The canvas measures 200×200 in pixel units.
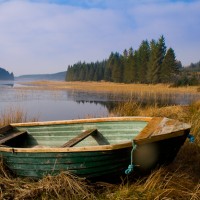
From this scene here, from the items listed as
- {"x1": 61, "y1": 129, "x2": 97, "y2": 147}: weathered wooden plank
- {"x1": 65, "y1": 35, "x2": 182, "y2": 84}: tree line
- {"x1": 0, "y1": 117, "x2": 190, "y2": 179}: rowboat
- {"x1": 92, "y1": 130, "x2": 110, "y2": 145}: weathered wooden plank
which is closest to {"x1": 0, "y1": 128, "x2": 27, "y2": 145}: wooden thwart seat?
{"x1": 0, "y1": 117, "x2": 190, "y2": 179}: rowboat

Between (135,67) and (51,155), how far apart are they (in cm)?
5666

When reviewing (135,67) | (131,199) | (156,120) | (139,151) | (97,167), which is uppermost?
(135,67)

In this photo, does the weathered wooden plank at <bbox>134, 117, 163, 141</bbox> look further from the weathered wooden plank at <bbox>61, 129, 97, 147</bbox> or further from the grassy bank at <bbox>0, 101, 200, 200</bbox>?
the weathered wooden plank at <bbox>61, 129, 97, 147</bbox>

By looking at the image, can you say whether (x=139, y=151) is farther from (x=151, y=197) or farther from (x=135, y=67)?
(x=135, y=67)

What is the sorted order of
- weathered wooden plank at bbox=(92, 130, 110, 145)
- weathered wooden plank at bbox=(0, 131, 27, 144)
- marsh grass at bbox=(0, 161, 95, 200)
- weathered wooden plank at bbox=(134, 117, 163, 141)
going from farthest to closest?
weathered wooden plank at bbox=(92, 130, 110, 145), weathered wooden plank at bbox=(0, 131, 27, 144), marsh grass at bbox=(0, 161, 95, 200), weathered wooden plank at bbox=(134, 117, 163, 141)

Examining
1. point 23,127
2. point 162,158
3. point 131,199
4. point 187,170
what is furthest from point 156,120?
point 23,127

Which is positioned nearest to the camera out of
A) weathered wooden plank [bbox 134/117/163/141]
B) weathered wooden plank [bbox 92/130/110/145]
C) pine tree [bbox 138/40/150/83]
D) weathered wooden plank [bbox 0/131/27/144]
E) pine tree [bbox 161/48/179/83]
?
weathered wooden plank [bbox 134/117/163/141]

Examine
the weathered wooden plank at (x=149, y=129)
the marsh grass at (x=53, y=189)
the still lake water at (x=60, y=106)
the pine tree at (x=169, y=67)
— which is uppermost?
the pine tree at (x=169, y=67)

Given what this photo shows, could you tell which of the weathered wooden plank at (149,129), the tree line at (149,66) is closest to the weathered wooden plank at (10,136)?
the weathered wooden plank at (149,129)

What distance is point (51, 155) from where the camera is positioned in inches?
161

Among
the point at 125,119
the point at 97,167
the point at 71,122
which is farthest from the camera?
the point at 71,122

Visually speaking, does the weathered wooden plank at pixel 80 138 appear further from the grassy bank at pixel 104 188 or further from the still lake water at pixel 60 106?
the still lake water at pixel 60 106

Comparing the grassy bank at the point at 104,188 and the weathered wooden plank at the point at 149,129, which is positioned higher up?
the weathered wooden plank at the point at 149,129

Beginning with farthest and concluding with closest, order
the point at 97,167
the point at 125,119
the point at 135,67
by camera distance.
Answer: the point at 135,67 → the point at 125,119 → the point at 97,167
